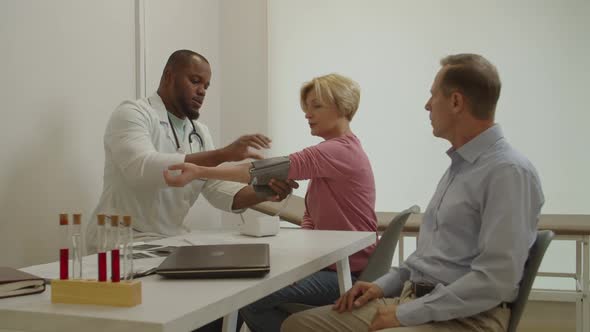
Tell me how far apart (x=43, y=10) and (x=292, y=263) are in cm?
154

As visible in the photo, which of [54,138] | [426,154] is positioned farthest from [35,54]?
[426,154]

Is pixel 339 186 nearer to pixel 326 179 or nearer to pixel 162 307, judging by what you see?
pixel 326 179

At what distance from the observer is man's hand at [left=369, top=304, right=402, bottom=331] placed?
56.0 inches

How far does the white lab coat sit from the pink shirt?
A: 16.9 inches

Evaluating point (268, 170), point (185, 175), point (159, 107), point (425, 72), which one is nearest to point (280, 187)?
point (268, 170)

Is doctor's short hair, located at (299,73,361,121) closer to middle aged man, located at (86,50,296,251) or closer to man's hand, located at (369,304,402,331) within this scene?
middle aged man, located at (86,50,296,251)

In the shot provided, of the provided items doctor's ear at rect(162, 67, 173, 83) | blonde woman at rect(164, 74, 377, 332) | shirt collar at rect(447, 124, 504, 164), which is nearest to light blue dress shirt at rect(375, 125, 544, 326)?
shirt collar at rect(447, 124, 504, 164)

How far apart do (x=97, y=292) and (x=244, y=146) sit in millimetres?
1084

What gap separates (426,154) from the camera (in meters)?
A: 3.96

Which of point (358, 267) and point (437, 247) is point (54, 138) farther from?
point (437, 247)

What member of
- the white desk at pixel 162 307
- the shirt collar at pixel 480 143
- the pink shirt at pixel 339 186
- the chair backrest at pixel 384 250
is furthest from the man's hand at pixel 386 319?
the pink shirt at pixel 339 186

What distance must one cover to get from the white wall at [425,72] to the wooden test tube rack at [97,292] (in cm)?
307

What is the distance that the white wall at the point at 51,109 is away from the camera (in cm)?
219

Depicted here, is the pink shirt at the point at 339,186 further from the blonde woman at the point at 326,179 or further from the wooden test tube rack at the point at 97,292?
the wooden test tube rack at the point at 97,292
